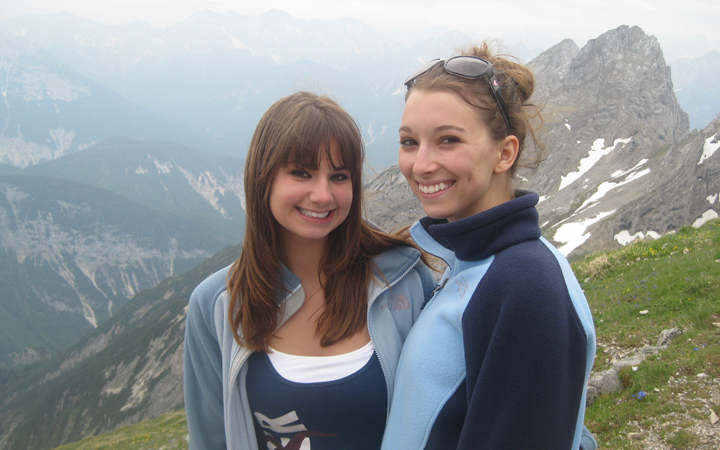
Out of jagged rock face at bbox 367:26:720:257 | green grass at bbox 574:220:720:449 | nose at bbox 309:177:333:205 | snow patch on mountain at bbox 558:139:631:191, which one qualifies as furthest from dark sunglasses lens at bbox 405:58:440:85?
snow patch on mountain at bbox 558:139:631:191

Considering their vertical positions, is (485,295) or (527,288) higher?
(527,288)

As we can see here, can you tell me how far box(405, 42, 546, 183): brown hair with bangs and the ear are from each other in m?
0.05

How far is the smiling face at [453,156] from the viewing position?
2758 millimetres

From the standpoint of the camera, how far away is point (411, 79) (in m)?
3.28

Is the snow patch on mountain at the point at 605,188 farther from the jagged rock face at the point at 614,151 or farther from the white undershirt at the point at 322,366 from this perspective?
the white undershirt at the point at 322,366

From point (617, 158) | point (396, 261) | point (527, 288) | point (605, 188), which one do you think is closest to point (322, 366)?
point (396, 261)

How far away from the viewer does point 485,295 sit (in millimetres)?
2246

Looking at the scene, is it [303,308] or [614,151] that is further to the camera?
[614,151]

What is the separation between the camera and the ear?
289 cm

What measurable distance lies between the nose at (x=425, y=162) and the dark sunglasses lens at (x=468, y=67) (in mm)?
595

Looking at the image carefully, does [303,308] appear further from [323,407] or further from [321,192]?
[321,192]

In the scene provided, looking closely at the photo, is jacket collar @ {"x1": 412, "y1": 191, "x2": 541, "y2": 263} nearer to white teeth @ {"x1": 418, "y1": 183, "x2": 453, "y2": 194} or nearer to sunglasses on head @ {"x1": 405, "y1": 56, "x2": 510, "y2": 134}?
white teeth @ {"x1": 418, "y1": 183, "x2": 453, "y2": 194}

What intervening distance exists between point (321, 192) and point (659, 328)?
861 centimetres

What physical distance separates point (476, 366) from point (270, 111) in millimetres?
2701
